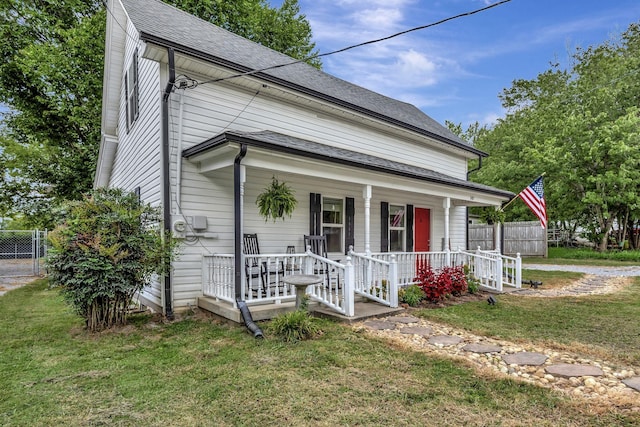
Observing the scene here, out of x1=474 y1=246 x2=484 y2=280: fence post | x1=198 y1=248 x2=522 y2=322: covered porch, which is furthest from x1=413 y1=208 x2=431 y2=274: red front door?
x1=198 y1=248 x2=522 y2=322: covered porch

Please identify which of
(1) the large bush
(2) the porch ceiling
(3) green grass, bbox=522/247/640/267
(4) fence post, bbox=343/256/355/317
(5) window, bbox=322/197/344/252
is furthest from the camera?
(3) green grass, bbox=522/247/640/267

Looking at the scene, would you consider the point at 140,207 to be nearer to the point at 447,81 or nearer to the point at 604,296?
the point at 604,296

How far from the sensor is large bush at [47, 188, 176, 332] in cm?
508

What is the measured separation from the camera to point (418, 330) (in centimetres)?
537

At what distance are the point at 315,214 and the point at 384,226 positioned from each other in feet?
7.62

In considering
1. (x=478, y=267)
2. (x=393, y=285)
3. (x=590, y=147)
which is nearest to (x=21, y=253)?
(x=393, y=285)

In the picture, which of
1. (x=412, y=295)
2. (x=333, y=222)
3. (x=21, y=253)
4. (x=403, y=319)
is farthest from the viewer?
(x=21, y=253)

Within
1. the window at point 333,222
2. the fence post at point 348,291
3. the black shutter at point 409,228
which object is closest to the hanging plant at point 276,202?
the fence post at point 348,291

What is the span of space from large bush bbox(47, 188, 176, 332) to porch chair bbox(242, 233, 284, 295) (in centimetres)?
130

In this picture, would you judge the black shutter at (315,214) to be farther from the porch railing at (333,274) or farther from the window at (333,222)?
the porch railing at (333,274)

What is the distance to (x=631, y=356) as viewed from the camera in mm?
4137

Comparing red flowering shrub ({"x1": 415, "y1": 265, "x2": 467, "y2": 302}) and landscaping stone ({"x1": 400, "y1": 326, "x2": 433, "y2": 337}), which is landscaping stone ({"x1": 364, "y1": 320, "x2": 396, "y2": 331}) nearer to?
landscaping stone ({"x1": 400, "y1": 326, "x2": 433, "y2": 337})

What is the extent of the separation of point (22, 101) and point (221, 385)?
1618 cm

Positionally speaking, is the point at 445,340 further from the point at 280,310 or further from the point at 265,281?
the point at 265,281
